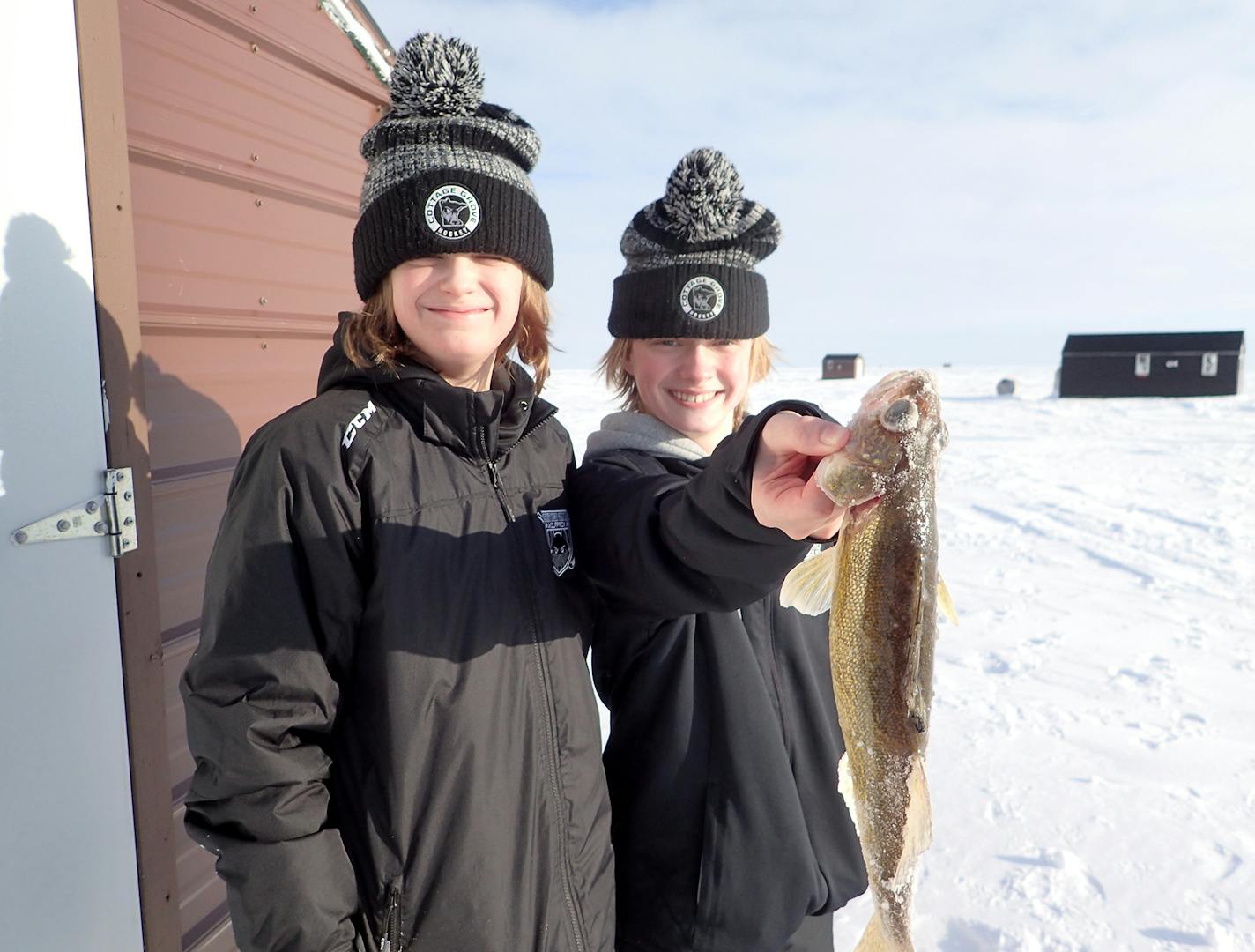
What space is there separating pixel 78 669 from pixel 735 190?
255 centimetres

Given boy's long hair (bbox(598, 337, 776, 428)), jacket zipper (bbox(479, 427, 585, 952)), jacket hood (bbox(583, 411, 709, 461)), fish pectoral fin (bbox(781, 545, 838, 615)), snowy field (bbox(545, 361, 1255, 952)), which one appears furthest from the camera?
snowy field (bbox(545, 361, 1255, 952))

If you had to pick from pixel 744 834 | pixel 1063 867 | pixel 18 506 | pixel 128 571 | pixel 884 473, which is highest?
pixel 884 473

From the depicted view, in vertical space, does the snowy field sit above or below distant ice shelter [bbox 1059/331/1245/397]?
below

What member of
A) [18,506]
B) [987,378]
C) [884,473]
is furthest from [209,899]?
[987,378]

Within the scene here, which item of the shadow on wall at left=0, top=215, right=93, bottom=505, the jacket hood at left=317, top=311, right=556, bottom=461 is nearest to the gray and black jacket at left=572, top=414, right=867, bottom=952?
the jacket hood at left=317, top=311, right=556, bottom=461

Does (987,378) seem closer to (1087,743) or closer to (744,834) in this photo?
(1087,743)

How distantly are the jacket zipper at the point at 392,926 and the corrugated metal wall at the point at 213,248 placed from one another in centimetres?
134

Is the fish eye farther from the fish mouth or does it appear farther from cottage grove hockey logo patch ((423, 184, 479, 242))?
cottage grove hockey logo patch ((423, 184, 479, 242))

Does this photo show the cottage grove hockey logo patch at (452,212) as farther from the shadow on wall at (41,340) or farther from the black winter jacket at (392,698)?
the shadow on wall at (41,340)

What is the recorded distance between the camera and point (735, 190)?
9.30 feet

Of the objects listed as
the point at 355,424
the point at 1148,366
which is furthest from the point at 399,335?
the point at 1148,366

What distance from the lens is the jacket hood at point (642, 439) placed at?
2.62 m

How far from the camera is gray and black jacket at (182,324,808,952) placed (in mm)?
1657

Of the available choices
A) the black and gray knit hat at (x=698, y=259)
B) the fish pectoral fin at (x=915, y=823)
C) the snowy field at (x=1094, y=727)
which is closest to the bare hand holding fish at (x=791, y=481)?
the fish pectoral fin at (x=915, y=823)
